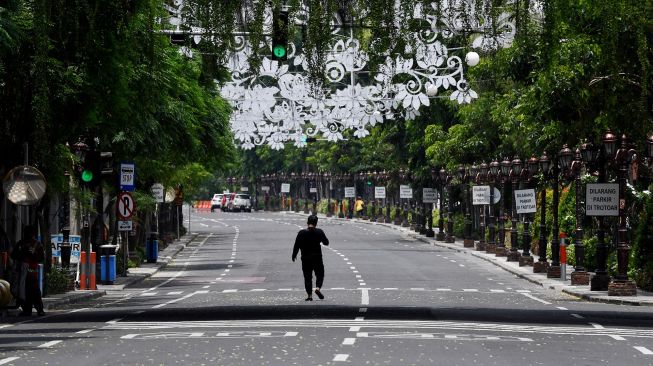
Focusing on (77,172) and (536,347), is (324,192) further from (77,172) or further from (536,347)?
(536,347)

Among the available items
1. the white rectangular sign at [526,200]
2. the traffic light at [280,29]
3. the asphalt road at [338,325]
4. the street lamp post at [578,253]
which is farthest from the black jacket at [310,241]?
the white rectangular sign at [526,200]

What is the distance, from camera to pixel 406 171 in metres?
97.0

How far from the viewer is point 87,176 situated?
133ft

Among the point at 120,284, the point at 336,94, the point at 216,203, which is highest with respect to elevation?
the point at 336,94

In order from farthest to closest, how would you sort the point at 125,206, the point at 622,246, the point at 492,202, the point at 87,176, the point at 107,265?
the point at 492,202, the point at 125,206, the point at 107,265, the point at 87,176, the point at 622,246

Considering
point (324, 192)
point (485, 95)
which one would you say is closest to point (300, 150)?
point (324, 192)

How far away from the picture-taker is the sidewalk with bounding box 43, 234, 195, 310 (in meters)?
35.7

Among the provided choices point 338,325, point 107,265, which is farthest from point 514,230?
point 338,325

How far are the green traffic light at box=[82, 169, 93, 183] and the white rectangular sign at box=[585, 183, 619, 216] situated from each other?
12594 mm

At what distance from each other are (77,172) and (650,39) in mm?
17268

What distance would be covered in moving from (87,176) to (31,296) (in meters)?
10.3

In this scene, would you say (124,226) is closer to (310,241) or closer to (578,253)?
(578,253)

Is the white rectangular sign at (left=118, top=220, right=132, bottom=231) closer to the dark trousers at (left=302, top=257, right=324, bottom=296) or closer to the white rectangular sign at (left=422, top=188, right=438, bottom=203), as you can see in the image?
the dark trousers at (left=302, top=257, right=324, bottom=296)

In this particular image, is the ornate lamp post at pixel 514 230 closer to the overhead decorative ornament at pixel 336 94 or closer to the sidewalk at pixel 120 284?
the overhead decorative ornament at pixel 336 94
